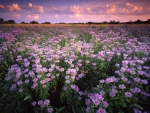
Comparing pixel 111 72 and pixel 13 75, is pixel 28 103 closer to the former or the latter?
pixel 13 75

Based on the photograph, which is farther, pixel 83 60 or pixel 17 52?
pixel 17 52

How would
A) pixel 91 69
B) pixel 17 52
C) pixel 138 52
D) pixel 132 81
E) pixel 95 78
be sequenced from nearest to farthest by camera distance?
1. pixel 132 81
2. pixel 95 78
3. pixel 91 69
4. pixel 138 52
5. pixel 17 52

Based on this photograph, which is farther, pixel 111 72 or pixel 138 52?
pixel 138 52

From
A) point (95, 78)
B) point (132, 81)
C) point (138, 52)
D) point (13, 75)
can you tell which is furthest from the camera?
point (138, 52)

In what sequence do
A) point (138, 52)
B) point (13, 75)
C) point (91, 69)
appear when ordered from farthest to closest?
point (138, 52) → point (91, 69) → point (13, 75)

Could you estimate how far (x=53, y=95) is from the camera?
318cm

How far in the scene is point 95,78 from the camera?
3.46 m

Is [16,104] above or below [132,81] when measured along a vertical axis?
below

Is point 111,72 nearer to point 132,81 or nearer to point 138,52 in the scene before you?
point 132,81

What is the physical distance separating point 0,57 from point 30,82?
5.37 ft

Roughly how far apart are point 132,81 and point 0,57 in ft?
12.4

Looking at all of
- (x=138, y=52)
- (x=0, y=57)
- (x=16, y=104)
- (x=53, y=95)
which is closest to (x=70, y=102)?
(x=53, y=95)

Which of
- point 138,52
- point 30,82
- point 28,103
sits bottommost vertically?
point 28,103

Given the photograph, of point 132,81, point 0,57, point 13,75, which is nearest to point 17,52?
point 0,57
